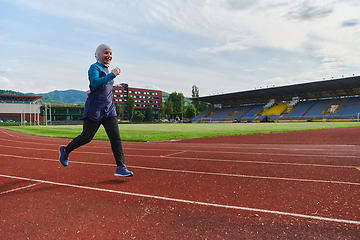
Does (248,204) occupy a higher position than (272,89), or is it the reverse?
(272,89)

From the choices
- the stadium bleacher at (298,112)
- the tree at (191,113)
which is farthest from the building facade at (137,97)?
the stadium bleacher at (298,112)

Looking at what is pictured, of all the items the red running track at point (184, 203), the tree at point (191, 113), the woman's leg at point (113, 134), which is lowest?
the red running track at point (184, 203)

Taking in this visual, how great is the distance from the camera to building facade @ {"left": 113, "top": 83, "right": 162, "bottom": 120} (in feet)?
399

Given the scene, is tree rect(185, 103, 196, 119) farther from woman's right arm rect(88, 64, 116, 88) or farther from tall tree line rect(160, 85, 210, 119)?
woman's right arm rect(88, 64, 116, 88)

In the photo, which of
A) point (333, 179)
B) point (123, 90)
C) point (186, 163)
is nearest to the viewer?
point (333, 179)

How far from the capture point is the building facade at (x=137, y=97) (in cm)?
12161

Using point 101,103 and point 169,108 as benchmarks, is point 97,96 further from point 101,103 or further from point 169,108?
point 169,108

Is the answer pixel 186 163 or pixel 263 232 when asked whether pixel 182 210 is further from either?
pixel 186 163

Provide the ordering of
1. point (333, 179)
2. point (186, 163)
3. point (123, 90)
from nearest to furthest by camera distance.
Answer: point (333, 179) < point (186, 163) < point (123, 90)

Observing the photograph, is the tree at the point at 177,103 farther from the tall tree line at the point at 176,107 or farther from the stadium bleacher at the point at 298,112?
the stadium bleacher at the point at 298,112

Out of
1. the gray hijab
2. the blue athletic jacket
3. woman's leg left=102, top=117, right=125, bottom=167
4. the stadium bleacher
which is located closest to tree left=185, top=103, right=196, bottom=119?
the stadium bleacher

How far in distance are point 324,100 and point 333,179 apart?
69.6 m

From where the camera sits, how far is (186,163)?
603cm

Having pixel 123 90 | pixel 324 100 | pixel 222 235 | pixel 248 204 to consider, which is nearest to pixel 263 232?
pixel 222 235
